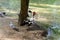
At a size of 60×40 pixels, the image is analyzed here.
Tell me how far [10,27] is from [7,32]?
81cm

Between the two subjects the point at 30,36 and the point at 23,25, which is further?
the point at 23,25

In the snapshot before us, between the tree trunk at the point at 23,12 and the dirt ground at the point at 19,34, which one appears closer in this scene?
the dirt ground at the point at 19,34

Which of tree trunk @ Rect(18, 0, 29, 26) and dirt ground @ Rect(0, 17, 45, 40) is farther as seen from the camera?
tree trunk @ Rect(18, 0, 29, 26)

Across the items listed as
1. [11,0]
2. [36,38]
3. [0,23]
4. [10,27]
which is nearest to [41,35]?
[36,38]

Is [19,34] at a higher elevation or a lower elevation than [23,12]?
lower

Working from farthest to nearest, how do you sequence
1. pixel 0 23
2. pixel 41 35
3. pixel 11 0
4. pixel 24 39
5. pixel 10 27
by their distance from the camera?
pixel 11 0 → pixel 0 23 → pixel 10 27 → pixel 41 35 → pixel 24 39

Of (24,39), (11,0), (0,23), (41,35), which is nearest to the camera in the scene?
(24,39)

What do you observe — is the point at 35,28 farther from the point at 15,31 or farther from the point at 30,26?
the point at 15,31

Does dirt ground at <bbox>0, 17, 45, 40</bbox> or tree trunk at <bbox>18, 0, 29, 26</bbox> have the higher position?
tree trunk at <bbox>18, 0, 29, 26</bbox>

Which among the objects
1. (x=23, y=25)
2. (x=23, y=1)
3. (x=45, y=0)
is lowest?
(x=45, y=0)

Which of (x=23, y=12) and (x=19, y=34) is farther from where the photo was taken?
(x=23, y=12)

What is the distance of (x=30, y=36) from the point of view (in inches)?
305

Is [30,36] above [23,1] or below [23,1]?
below

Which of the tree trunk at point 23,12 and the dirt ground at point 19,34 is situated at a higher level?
the tree trunk at point 23,12
